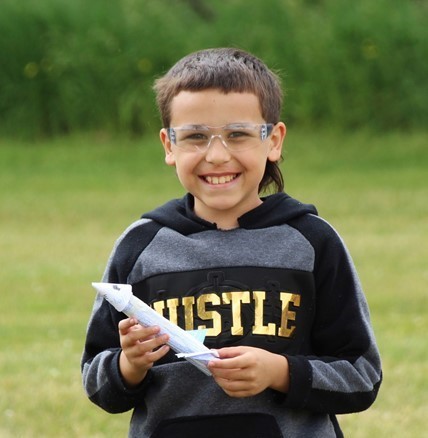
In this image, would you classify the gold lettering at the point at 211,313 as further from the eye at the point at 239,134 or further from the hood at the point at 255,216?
the eye at the point at 239,134

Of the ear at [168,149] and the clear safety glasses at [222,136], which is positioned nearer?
the clear safety glasses at [222,136]

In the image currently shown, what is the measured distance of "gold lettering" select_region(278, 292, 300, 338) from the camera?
125 inches

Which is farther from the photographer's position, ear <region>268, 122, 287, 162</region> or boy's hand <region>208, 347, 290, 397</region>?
ear <region>268, 122, 287, 162</region>

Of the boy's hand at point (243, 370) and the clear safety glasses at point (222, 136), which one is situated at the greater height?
the clear safety glasses at point (222, 136)

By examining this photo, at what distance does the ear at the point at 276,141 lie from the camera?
3342 mm

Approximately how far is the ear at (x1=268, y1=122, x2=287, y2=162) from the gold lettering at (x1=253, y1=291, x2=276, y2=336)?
0.39 metres

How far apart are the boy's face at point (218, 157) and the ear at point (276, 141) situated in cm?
5

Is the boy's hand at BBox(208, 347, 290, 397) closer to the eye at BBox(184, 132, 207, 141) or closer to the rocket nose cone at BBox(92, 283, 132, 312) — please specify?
the rocket nose cone at BBox(92, 283, 132, 312)

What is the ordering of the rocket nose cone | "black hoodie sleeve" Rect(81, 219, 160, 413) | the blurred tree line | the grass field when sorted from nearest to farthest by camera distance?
the rocket nose cone
"black hoodie sleeve" Rect(81, 219, 160, 413)
the grass field
the blurred tree line

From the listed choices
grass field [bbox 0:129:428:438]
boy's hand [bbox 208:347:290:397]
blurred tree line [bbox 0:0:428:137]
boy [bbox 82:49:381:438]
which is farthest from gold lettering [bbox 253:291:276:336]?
blurred tree line [bbox 0:0:428:137]

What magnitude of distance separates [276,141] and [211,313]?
49cm

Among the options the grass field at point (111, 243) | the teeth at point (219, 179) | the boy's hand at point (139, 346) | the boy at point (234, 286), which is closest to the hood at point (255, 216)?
the boy at point (234, 286)

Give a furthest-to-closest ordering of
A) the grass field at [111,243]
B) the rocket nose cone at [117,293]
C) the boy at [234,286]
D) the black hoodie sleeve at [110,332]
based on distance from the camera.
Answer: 1. the grass field at [111,243]
2. the black hoodie sleeve at [110,332]
3. the boy at [234,286]
4. the rocket nose cone at [117,293]

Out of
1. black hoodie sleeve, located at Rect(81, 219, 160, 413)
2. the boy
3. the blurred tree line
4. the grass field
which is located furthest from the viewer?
the blurred tree line
